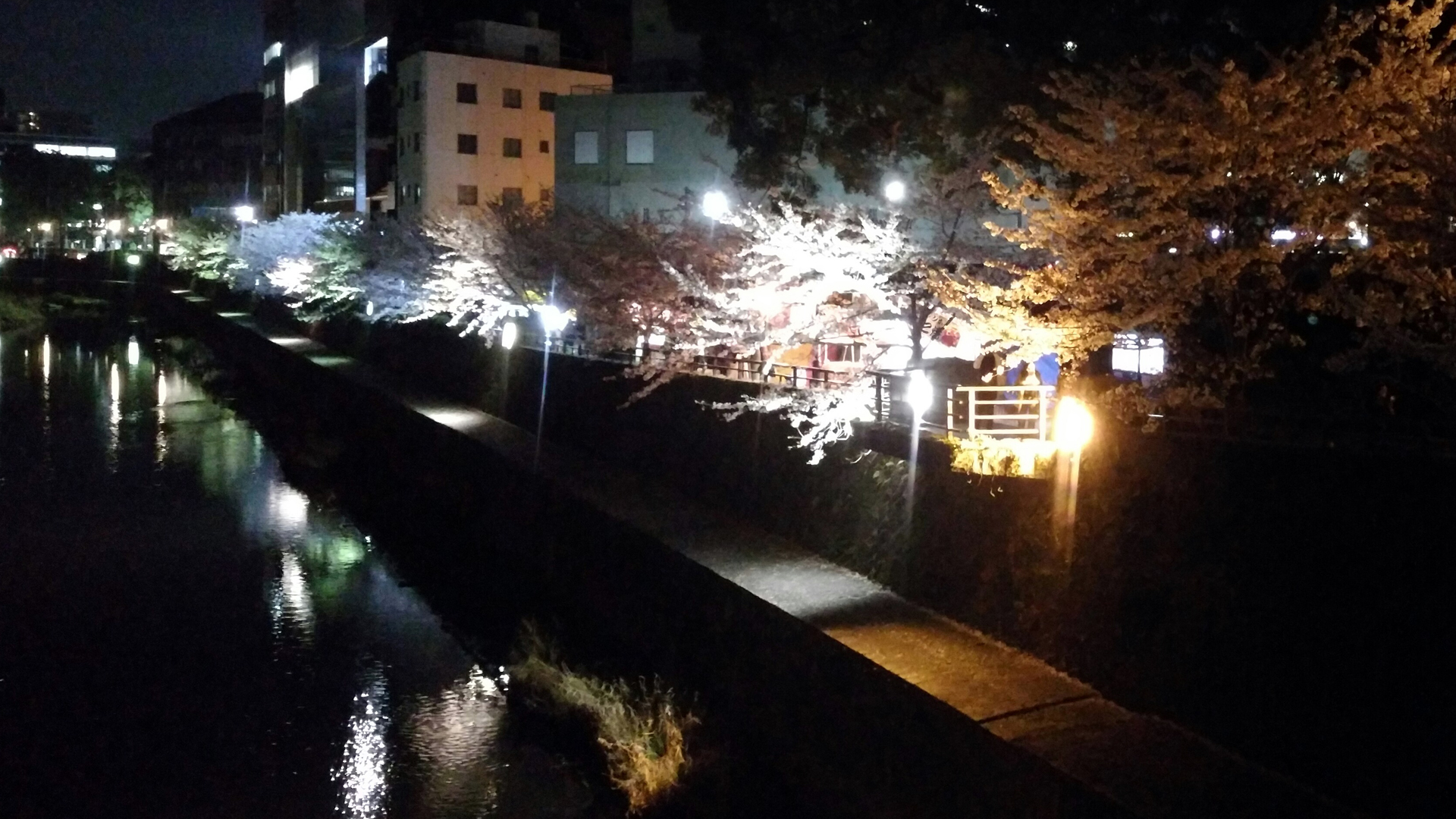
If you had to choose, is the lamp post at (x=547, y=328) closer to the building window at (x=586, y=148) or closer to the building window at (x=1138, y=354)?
the building window at (x=586, y=148)

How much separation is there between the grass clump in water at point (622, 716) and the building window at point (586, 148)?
17903mm

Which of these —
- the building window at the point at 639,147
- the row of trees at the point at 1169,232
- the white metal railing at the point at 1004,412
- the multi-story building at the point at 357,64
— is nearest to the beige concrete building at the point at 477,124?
the multi-story building at the point at 357,64

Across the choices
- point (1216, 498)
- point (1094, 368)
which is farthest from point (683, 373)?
point (1216, 498)

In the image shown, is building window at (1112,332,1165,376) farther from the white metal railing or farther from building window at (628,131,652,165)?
building window at (628,131,652,165)

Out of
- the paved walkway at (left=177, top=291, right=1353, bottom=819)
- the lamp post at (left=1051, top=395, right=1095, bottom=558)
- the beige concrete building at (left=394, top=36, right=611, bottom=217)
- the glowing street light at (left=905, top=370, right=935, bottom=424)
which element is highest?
the beige concrete building at (left=394, top=36, right=611, bottom=217)

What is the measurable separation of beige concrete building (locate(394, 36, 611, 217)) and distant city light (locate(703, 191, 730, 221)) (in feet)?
55.1

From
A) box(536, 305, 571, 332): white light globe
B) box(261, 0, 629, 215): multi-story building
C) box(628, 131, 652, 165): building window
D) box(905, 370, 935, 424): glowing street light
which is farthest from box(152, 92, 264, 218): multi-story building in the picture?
box(905, 370, 935, 424): glowing street light

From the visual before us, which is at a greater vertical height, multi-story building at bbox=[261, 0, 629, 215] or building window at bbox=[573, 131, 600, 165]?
multi-story building at bbox=[261, 0, 629, 215]

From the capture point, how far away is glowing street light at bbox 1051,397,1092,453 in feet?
27.9

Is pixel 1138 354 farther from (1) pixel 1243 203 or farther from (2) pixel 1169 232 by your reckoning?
(2) pixel 1169 232

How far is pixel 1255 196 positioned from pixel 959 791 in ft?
15.8

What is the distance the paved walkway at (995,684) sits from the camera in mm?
6219

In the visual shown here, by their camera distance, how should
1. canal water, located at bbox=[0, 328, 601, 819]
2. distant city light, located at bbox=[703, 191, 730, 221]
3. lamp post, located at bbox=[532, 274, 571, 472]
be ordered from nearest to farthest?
canal water, located at bbox=[0, 328, 601, 819] < distant city light, located at bbox=[703, 191, 730, 221] < lamp post, located at bbox=[532, 274, 571, 472]

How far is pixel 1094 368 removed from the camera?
1234cm
